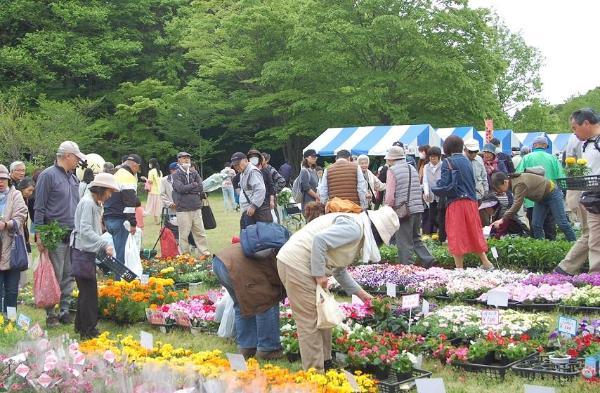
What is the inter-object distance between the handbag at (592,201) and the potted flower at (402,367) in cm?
347

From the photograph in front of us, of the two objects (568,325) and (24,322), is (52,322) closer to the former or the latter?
(24,322)

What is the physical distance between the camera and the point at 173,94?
3803 cm

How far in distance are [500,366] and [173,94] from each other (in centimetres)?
3408

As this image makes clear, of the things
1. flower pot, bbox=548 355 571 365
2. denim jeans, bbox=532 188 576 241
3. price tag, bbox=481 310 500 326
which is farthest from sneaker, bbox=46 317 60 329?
denim jeans, bbox=532 188 576 241

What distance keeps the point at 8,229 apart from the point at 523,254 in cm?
669

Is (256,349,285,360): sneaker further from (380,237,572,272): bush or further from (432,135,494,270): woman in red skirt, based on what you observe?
(380,237,572,272): bush

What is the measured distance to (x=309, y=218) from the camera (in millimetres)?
6035

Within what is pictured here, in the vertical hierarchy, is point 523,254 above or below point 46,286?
below

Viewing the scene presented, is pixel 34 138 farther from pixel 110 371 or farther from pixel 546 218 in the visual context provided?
pixel 110 371

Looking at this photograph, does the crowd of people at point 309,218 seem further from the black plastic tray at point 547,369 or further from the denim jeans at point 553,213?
the black plastic tray at point 547,369

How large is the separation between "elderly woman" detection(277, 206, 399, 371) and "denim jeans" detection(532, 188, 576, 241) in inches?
243

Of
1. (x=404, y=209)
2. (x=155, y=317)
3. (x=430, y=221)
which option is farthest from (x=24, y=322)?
(x=430, y=221)

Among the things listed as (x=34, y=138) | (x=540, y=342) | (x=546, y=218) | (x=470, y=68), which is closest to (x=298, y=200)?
(x=546, y=218)

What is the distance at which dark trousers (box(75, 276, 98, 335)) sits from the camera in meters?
7.48
